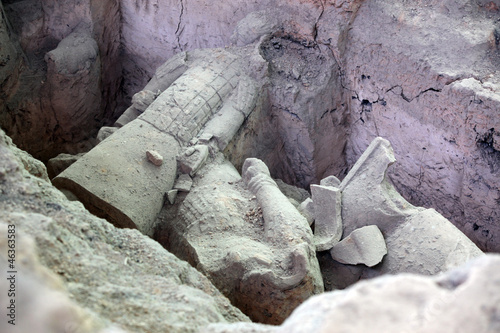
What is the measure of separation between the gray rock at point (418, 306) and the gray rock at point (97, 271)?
20.2 inches

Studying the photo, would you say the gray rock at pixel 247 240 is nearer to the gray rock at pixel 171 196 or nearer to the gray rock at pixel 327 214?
the gray rock at pixel 171 196

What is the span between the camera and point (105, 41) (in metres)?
5.13

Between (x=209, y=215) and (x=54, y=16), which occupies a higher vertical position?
(x=54, y=16)

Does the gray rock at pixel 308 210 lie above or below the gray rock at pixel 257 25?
below

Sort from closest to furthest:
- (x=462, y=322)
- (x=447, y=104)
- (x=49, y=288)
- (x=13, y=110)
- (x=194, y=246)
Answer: (x=462, y=322) → (x=49, y=288) → (x=194, y=246) → (x=447, y=104) → (x=13, y=110)

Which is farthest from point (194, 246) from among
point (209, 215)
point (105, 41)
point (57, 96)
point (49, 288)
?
point (105, 41)

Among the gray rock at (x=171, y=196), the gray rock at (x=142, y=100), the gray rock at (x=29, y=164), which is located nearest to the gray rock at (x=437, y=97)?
the gray rock at (x=142, y=100)

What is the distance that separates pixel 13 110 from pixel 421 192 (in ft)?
11.9

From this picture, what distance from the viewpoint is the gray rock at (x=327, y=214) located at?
3314 mm

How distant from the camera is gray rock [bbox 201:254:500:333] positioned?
4.26 ft

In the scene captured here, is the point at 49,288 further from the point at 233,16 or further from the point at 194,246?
the point at 233,16

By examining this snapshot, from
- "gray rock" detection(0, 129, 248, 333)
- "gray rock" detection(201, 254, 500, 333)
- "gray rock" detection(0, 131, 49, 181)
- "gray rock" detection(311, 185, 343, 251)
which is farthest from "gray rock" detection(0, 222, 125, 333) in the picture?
"gray rock" detection(311, 185, 343, 251)

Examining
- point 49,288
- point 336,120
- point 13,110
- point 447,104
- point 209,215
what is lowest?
point 13,110

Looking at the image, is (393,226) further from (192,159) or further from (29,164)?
(29,164)
